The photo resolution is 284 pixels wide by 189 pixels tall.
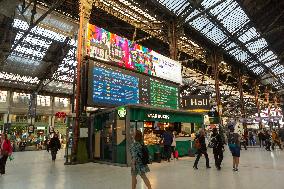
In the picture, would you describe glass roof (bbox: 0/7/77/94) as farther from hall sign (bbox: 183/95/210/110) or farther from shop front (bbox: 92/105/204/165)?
hall sign (bbox: 183/95/210/110)

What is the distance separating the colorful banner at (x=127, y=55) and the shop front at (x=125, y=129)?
2782 mm

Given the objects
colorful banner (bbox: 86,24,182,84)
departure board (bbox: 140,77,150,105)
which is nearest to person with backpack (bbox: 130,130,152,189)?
colorful banner (bbox: 86,24,182,84)

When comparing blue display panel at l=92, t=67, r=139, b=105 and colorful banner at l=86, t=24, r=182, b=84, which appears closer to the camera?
blue display panel at l=92, t=67, r=139, b=105

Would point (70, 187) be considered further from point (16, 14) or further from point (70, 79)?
point (70, 79)

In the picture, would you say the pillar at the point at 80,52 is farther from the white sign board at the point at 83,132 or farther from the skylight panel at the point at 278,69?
the skylight panel at the point at 278,69

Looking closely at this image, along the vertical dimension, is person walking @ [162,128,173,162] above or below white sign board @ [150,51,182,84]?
below

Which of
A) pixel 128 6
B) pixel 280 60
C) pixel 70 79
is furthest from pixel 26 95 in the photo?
pixel 280 60

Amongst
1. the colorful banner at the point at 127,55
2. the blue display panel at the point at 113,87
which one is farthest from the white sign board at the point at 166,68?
the blue display panel at the point at 113,87

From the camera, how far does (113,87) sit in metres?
12.9

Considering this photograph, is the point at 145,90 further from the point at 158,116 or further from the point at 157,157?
the point at 157,157

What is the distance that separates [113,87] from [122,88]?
0.61m

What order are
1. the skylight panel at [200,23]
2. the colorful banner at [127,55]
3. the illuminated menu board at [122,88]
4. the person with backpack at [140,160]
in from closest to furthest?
1. the person with backpack at [140,160]
2. the illuminated menu board at [122,88]
3. the colorful banner at [127,55]
4. the skylight panel at [200,23]

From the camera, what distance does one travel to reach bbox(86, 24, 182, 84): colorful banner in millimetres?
13141

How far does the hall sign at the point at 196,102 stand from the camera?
17359 mm
